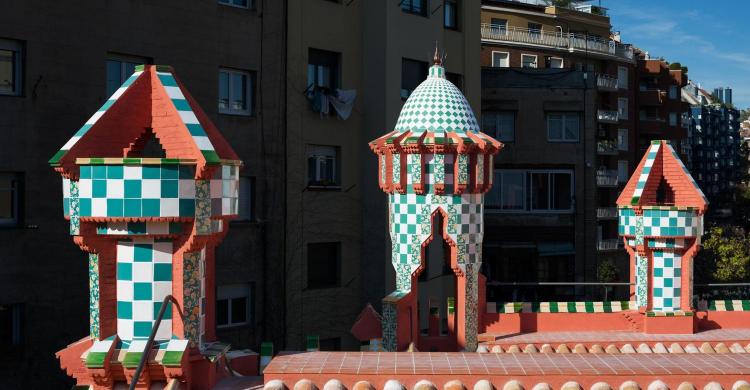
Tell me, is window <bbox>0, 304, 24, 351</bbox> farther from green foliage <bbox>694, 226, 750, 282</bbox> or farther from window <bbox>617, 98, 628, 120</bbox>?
window <bbox>617, 98, 628, 120</bbox>

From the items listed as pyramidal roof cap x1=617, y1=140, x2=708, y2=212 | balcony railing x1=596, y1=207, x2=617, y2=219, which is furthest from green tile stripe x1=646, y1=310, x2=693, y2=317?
balcony railing x1=596, y1=207, x2=617, y2=219

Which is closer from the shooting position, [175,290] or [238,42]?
[175,290]

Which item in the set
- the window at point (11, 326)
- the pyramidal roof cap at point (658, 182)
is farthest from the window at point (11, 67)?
the pyramidal roof cap at point (658, 182)

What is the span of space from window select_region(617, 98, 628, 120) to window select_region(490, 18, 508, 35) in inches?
376

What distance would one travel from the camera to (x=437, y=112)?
15.2m

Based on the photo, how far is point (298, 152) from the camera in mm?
22078

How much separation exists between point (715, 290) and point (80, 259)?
109 feet

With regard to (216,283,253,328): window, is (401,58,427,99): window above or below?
above

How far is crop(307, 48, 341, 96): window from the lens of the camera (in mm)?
22750

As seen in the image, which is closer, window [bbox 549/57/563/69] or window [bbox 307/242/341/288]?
window [bbox 307/242/341/288]

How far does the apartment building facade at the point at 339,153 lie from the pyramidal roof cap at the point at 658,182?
799 centimetres

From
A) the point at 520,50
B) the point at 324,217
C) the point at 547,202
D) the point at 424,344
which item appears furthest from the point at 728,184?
the point at 424,344

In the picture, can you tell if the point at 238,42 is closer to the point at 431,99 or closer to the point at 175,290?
the point at 431,99

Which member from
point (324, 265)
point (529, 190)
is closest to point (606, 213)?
point (529, 190)
